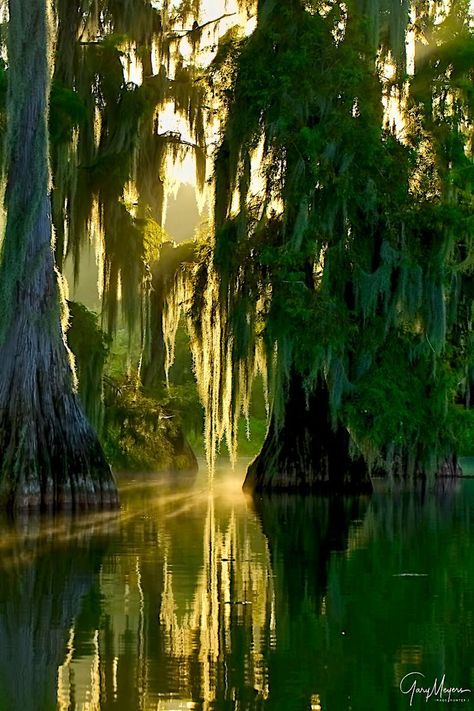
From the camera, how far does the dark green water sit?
508cm

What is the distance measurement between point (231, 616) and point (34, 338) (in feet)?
27.7

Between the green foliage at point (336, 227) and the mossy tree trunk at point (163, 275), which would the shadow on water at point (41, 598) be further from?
the mossy tree trunk at point (163, 275)

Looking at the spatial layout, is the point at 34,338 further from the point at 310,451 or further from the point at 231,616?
the point at 231,616

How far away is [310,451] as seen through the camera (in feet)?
69.5

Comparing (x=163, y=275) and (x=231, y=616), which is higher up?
(x=163, y=275)

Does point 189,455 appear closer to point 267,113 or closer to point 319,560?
point 267,113

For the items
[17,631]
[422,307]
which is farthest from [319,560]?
[422,307]

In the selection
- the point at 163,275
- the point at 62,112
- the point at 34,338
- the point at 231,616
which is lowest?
the point at 231,616

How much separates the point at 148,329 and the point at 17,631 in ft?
63.3

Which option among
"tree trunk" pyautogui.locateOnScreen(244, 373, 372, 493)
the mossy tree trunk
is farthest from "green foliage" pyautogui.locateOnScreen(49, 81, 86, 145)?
the mossy tree trunk

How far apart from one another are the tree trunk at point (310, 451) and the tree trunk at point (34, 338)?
228 inches

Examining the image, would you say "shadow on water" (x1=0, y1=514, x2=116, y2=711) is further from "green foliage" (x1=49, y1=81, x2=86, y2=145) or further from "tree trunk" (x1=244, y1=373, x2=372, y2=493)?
"tree trunk" (x1=244, y1=373, x2=372, y2=493)

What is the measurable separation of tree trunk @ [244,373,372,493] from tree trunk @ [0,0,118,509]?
5787mm

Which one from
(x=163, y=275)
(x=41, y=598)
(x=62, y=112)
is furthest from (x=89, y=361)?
(x=41, y=598)
